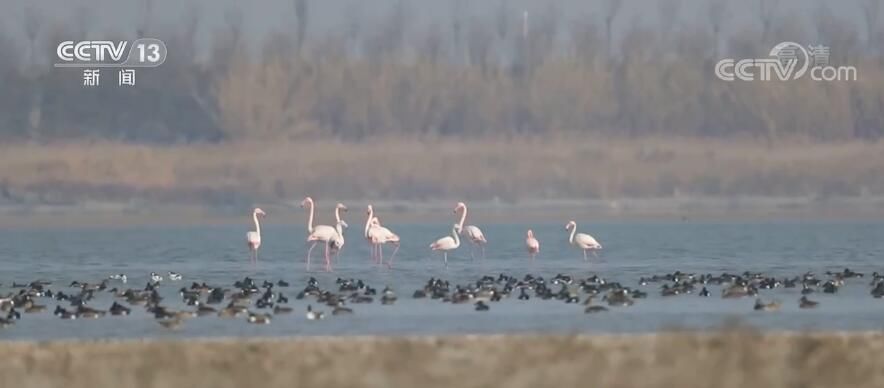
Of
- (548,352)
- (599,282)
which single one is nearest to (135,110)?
(599,282)

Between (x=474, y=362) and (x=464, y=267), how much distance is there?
1893cm

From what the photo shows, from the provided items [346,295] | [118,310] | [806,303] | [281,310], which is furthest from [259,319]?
[806,303]

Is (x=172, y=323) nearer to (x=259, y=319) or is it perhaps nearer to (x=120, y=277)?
(x=259, y=319)

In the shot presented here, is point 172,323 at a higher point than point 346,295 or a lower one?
lower

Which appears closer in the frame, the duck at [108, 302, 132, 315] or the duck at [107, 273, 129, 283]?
the duck at [108, 302, 132, 315]

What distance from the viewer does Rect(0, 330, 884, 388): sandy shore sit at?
1074 cm

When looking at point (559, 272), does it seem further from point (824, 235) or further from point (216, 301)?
point (824, 235)

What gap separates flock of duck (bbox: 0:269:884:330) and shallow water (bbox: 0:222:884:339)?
165 mm

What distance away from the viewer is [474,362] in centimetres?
1163

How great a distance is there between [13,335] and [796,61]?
4962cm

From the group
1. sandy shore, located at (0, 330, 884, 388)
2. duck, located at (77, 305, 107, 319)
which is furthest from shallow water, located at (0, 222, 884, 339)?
sandy shore, located at (0, 330, 884, 388)

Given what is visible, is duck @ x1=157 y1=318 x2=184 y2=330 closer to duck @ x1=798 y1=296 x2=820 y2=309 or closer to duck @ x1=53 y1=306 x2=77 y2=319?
duck @ x1=53 y1=306 x2=77 y2=319

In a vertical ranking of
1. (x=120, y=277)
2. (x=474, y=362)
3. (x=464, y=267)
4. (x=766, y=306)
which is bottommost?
(x=474, y=362)

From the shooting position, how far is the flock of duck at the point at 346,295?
1914 cm
